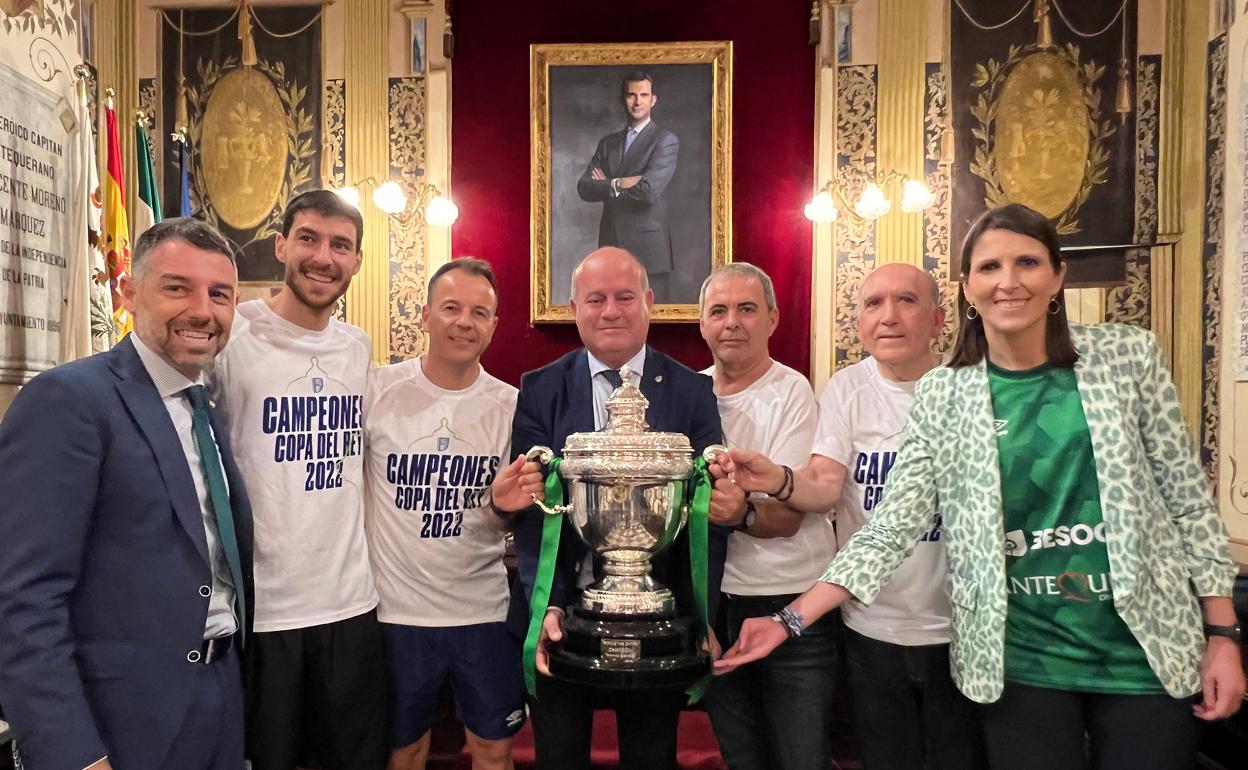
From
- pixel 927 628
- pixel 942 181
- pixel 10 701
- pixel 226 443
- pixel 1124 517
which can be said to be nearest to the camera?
pixel 10 701

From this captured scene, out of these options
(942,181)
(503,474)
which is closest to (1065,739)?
(503,474)

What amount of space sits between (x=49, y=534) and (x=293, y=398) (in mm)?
852

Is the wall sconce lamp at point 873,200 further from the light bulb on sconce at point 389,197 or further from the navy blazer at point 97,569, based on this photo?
the navy blazer at point 97,569

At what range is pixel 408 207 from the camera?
240 inches

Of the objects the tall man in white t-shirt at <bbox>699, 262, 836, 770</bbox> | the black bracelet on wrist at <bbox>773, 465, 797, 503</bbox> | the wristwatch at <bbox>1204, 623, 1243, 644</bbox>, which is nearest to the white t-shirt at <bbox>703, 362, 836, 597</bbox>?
the tall man in white t-shirt at <bbox>699, 262, 836, 770</bbox>

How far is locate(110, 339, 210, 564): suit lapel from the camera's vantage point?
1.70m

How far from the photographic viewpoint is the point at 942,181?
5.84 m

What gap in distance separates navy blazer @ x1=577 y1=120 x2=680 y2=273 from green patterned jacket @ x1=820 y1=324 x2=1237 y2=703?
4228 mm

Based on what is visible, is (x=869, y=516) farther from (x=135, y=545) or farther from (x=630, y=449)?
(x=135, y=545)

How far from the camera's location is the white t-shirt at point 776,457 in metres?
2.39

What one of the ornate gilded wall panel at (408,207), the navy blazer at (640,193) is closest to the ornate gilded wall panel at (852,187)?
the navy blazer at (640,193)

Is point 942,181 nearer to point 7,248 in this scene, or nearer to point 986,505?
point 986,505

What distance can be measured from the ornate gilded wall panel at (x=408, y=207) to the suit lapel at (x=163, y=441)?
4.37 metres

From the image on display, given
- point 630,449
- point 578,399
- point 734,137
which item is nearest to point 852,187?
point 734,137
